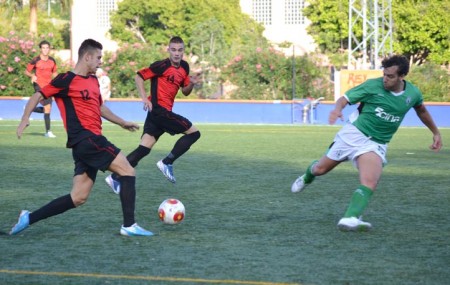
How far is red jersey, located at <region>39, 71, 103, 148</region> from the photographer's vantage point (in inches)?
310

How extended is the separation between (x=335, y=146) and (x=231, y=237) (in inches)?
60.7

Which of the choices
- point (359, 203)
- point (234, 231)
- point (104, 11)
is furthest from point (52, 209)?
point (104, 11)

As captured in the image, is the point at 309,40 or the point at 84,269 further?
the point at 309,40

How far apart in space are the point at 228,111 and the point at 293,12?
31.9 metres

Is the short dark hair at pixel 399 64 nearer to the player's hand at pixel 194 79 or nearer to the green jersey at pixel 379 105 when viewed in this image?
the green jersey at pixel 379 105

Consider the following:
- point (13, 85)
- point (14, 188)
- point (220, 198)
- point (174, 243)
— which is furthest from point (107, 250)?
point (13, 85)

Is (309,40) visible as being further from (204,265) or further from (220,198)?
(204,265)

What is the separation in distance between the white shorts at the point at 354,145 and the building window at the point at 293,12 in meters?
55.3

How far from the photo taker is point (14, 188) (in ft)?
37.9

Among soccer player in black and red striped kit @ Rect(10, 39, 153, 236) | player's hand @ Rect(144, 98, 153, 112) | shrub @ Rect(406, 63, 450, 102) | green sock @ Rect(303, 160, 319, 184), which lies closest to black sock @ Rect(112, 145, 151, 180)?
player's hand @ Rect(144, 98, 153, 112)

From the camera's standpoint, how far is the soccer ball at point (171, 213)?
27.9ft

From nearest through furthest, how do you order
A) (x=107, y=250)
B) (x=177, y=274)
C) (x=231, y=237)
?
(x=177, y=274), (x=107, y=250), (x=231, y=237)

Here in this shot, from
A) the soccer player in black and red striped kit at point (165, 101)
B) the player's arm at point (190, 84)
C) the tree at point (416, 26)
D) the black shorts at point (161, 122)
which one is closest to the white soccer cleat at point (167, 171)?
the soccer player in black and red striped kit at point (165, 101)

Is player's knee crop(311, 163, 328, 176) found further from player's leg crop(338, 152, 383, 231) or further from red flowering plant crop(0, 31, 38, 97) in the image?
red flowering plant crop(0, 31, 38, 97)
